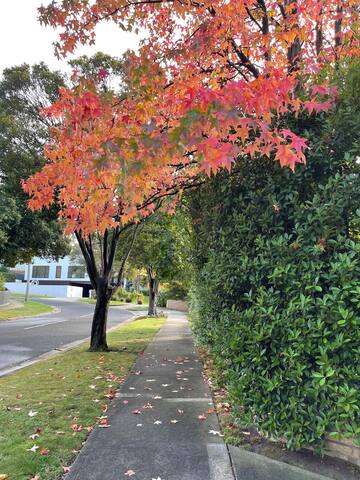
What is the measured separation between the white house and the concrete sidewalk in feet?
218

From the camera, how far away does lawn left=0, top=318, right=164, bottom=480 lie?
149 inches

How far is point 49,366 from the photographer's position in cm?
902

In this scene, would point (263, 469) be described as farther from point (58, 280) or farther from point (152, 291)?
point (58, 280)

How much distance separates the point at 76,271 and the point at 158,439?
73103mm

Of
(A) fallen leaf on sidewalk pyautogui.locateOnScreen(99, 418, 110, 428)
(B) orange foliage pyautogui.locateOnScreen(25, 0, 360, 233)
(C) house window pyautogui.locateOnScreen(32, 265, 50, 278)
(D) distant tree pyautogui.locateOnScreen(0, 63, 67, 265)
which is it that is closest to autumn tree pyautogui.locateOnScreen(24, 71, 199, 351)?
(B) orange foliage pyautogui.locateOnScreen(25, 0, 360, 233)

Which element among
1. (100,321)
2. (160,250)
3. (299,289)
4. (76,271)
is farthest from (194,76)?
(76,271)

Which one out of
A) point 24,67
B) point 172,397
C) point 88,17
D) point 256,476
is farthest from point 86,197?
point 24,67

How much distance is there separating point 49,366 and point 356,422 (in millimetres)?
7284

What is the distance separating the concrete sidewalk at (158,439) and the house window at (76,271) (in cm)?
6890

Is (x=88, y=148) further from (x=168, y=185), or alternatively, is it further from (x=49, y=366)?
(x=49, y=366)

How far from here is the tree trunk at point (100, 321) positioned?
445 inches

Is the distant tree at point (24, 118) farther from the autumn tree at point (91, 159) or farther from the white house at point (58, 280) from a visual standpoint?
the white house at point (58, 280)

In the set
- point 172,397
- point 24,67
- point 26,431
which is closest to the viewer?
point 26,431

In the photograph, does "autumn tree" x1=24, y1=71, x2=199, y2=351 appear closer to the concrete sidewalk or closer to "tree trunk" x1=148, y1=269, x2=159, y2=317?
the concrete sidewalk
